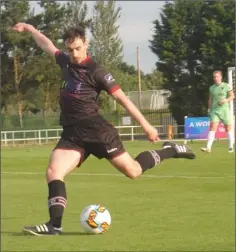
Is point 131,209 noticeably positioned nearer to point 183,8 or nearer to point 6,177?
point 183,8

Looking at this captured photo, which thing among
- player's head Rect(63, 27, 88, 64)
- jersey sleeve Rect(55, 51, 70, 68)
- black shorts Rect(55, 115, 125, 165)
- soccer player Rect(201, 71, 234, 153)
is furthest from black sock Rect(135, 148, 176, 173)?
soccer player Rect(201, 71, 234, 153)

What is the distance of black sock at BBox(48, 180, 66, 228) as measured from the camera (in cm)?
784

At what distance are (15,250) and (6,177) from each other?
11551 millimetres

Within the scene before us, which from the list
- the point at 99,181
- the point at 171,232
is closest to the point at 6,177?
the point at 99,181

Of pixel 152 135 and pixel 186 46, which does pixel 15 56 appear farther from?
pixel 152 135

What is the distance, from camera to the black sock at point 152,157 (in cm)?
872

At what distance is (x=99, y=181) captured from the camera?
19047mm

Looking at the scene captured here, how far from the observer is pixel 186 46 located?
10.2m

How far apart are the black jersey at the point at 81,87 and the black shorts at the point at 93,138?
0.09 m

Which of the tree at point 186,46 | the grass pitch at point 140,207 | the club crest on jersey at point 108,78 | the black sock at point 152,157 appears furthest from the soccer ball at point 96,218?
the club crest on jersey at point 108,78

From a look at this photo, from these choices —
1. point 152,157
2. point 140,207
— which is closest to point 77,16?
point 140,207

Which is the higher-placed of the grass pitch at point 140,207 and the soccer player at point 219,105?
the soccer player at point 219,105

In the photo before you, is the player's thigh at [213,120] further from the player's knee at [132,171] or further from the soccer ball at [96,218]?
the player's knee at [132,171]

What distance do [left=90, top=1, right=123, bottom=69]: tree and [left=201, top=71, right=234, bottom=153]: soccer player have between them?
183 cm
